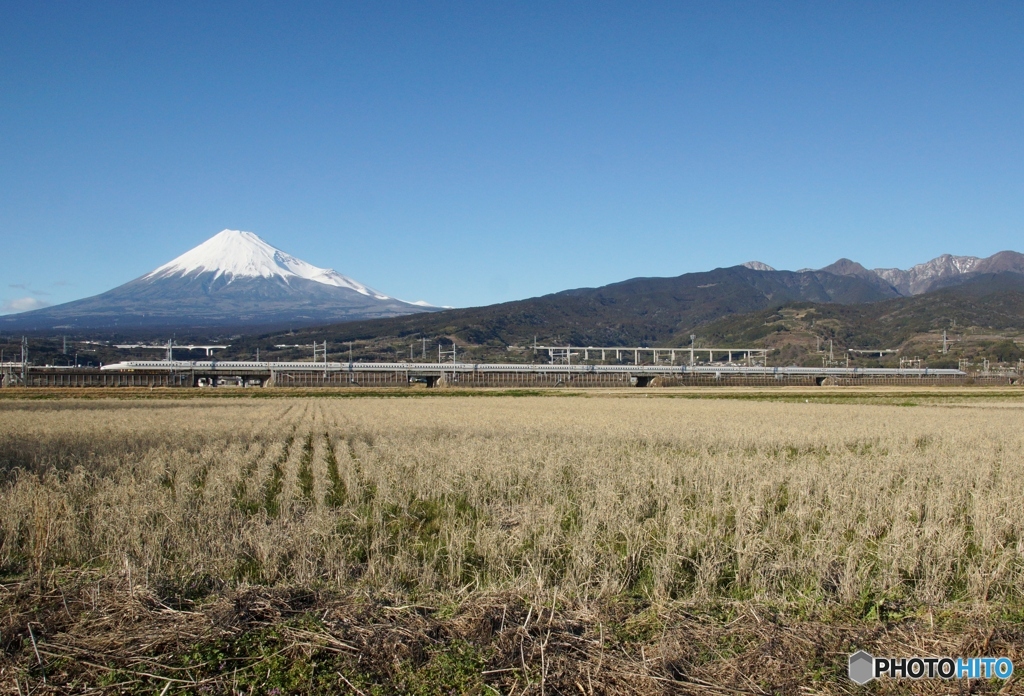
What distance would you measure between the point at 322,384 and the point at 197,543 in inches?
3056

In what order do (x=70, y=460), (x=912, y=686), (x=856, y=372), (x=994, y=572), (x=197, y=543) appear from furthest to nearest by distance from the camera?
1. (x=856, y=372)
2. (x=70, y=460)
3. (x=197, y=543)
4. (x=994, y=572)
5. (x=912, y=686)

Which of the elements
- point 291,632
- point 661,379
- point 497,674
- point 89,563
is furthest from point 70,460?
point 661,379

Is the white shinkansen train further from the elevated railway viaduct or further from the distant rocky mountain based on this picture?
the distant rocky mountain

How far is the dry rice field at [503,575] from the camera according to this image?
4.41m

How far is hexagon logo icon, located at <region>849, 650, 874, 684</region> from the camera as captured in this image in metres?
4.35

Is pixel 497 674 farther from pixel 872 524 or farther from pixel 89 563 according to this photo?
pixel 872 524

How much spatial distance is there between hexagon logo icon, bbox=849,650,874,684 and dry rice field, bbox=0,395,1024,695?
8cm

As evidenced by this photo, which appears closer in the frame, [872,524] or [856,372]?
[872,524]

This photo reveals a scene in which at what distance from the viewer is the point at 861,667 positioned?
4.45 m

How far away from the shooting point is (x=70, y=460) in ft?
41.6

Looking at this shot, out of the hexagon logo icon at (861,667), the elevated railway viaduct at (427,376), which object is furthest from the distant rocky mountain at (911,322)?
the hexagon logo icon at (861,667)

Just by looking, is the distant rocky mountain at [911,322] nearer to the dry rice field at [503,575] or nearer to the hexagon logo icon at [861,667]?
the dry rice field at [503,575]

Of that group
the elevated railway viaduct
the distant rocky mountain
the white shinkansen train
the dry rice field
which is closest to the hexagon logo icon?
the dry rice field

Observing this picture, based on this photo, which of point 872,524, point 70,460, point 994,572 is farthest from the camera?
point 70,460
